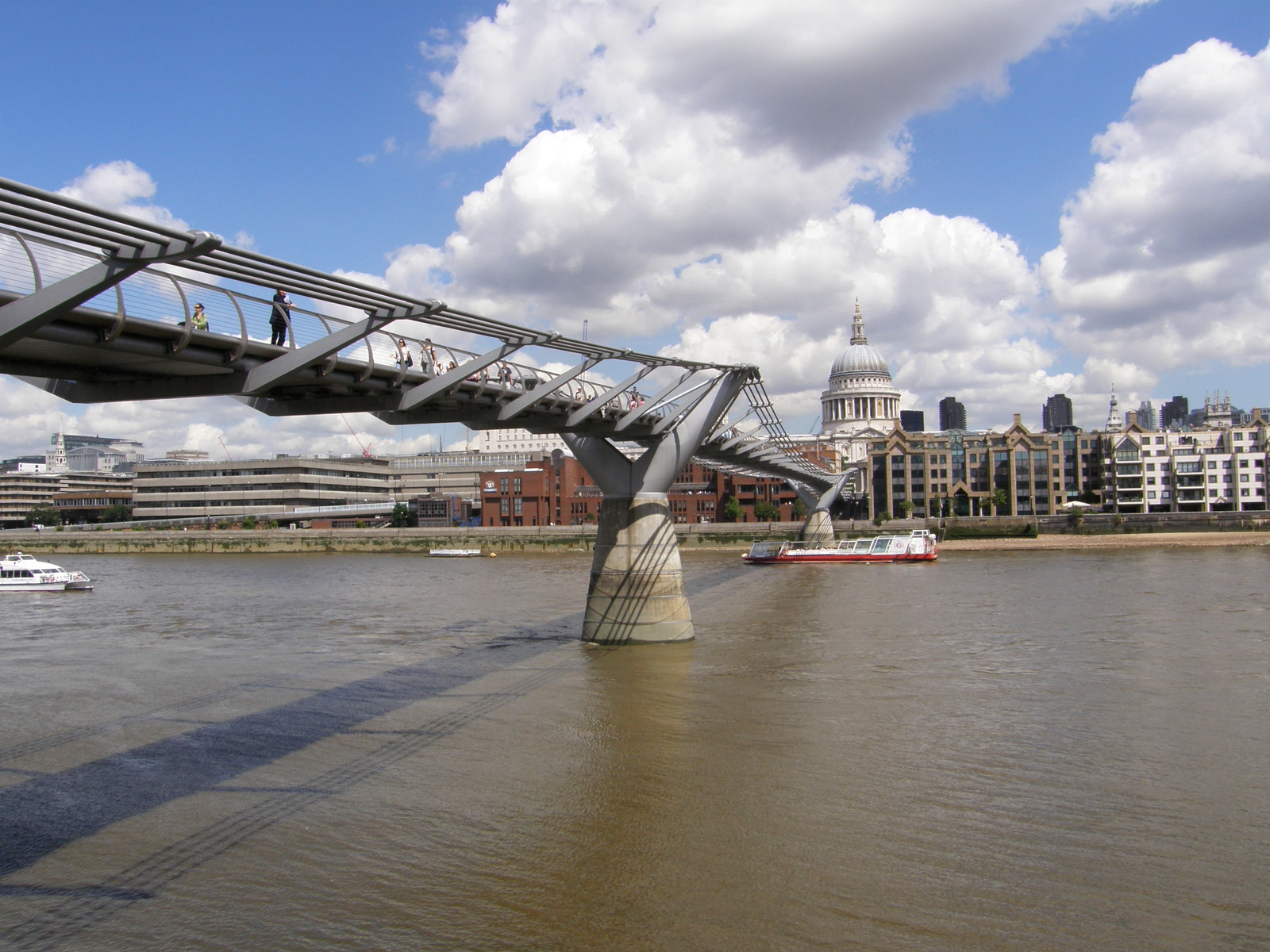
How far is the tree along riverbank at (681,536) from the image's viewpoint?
207 ft

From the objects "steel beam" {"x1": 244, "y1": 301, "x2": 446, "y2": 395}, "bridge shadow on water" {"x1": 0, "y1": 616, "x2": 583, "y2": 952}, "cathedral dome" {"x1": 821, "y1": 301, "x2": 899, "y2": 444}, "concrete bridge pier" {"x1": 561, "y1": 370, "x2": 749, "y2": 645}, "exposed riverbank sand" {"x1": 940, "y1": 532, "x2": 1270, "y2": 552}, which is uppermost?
"cathedral dome" {"x1": 821, "y1": 301, "x2": 899, "y2": 444}

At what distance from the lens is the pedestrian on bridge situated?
434 inches

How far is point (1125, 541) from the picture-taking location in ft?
205

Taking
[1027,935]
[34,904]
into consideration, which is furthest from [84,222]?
[1027,935]

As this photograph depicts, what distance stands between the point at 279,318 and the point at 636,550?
36.6 feet

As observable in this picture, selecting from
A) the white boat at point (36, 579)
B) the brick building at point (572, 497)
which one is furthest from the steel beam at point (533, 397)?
the brick building at point (572, 497)

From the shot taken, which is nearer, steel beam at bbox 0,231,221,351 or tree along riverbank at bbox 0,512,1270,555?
steel beam at bbox 0,231,221,351

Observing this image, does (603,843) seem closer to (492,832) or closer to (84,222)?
(492,832)

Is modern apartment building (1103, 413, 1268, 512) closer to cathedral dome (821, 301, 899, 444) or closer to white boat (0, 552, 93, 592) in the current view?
cathedral dome (821, 301, 899, 444)

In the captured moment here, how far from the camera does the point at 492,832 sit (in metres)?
8.99

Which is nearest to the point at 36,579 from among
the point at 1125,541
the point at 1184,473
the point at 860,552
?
the point at 860,552

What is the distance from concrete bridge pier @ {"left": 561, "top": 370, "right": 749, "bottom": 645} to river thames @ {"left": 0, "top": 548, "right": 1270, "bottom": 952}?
88 cm

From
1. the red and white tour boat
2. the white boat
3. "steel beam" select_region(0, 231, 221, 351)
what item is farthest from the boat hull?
"steel beam" select_region(0, 231, 221, 351)

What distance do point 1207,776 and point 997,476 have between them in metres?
76.3
